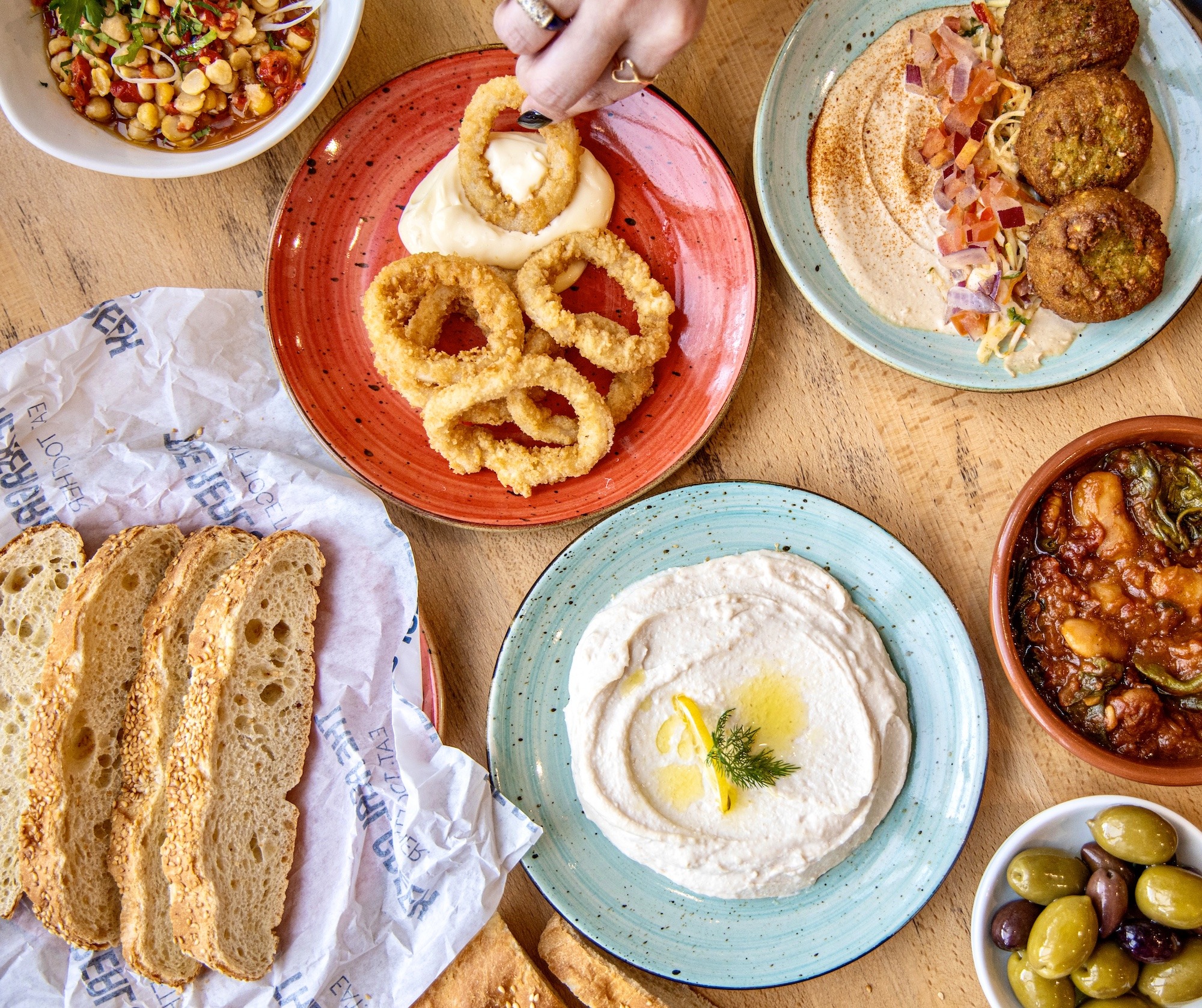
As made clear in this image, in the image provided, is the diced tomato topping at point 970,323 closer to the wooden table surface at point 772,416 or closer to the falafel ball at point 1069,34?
the wooden table surface at point 772,416

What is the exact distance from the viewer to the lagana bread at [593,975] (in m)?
2.81

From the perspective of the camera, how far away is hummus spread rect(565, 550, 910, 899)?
2.72 meters

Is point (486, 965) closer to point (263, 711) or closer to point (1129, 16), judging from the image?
point (263, 711)

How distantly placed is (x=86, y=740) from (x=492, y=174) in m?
2.18

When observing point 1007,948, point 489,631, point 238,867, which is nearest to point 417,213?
point 489,631

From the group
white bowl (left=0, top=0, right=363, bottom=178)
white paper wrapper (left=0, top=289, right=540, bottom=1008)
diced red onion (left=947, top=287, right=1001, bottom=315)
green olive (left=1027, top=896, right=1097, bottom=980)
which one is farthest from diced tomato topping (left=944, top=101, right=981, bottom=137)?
green olive (left=1027, top=896, right=1097, bottom=980)

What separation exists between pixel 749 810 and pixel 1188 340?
2.08 metres

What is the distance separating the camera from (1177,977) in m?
2.57

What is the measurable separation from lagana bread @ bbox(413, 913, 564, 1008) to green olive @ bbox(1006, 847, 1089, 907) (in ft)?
4.68

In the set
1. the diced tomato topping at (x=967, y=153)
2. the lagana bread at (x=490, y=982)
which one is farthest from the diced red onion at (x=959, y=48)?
the lagana bread at (x=490, y=982)

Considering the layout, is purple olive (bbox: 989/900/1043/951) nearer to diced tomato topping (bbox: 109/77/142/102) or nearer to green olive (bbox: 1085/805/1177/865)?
green olive (bbox: 1085/805/1177/865)

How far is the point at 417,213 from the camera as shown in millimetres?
2918

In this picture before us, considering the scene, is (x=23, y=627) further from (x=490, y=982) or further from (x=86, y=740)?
(x=490, y=982)

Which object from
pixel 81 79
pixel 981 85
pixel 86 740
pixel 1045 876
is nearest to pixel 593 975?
pixel 1045 876
